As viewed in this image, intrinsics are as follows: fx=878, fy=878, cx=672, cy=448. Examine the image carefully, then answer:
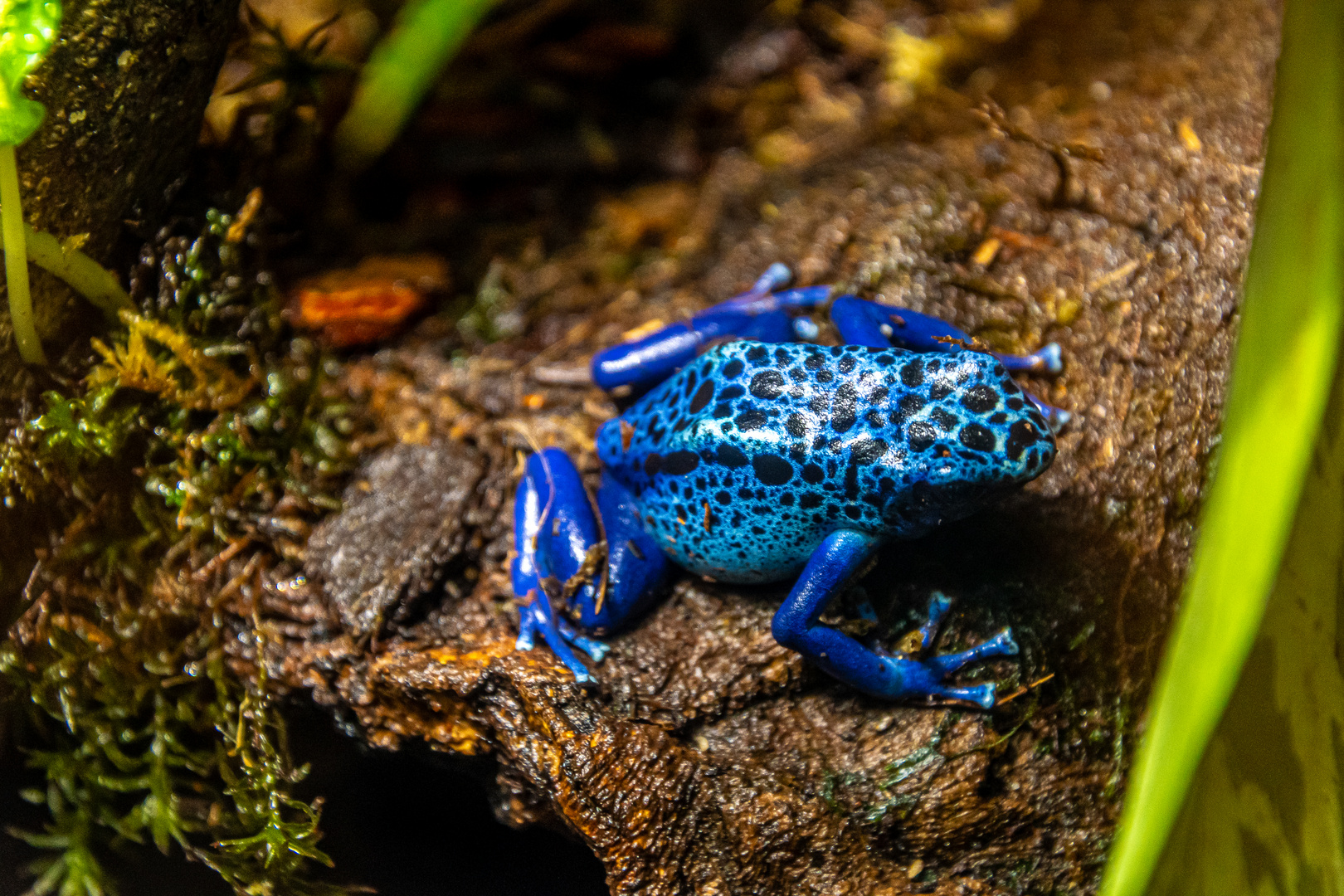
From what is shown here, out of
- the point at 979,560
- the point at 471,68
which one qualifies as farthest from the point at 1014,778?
the point at 471,68

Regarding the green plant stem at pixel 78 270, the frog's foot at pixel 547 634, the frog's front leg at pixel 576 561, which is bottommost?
the frog's foot at pixel 547 634

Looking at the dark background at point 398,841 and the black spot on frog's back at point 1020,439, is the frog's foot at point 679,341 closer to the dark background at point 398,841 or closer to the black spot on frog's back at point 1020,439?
the black spot on frog's back at point 1020,439

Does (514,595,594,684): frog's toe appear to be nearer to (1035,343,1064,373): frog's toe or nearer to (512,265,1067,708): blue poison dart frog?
(512,265,1067,708): blue poison dart frog

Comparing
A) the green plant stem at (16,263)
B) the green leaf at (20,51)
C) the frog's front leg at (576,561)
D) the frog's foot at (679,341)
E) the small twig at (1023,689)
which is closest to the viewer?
the green leaf at (20,51)

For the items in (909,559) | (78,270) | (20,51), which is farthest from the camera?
(909,559)

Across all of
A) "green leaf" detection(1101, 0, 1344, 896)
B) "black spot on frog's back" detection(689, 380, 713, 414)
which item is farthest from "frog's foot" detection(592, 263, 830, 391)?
"green leaf" detection(1101, 0, 1344, 896)

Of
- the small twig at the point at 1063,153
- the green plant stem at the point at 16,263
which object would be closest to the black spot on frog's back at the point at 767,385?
the small twig at the point at 1063,153

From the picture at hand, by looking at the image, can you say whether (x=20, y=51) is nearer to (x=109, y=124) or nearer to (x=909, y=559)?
(x=109, y=124)

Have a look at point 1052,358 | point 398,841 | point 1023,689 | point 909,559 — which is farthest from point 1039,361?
point 398,841
